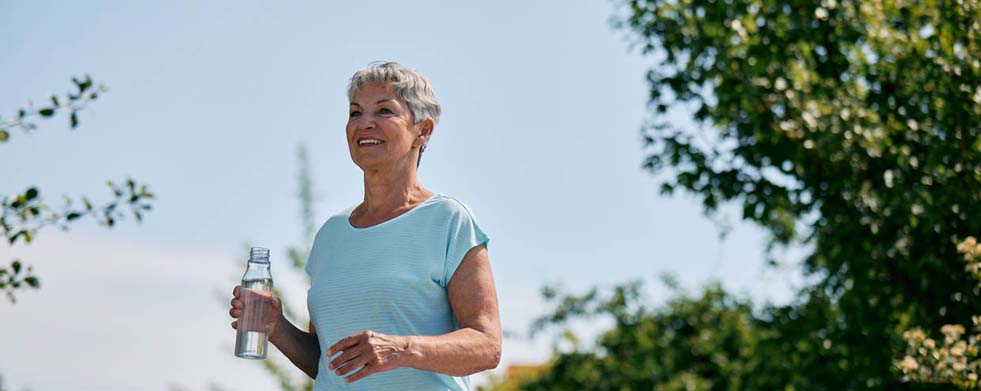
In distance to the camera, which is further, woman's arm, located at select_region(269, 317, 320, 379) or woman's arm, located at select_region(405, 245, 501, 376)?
woman's arm, located at select_region(269, 317, 320, 379)

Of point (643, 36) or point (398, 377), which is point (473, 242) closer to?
point (398, 377)

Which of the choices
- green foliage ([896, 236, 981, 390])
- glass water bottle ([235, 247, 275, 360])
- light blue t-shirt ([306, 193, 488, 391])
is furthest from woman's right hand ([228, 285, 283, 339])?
green foliage ([896, 236, 981, 390])

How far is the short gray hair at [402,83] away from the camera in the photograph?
271 cm

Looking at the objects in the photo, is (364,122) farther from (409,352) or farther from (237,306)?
(409,352)

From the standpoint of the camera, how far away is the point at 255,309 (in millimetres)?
2729

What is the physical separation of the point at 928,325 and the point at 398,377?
220 inches

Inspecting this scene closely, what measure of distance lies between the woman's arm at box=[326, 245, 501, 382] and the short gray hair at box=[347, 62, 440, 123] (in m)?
0.37

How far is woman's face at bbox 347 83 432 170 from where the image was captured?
8.81 ft

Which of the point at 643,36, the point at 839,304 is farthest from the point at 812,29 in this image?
the point at 839,304

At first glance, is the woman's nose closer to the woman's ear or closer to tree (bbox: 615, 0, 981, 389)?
the woman's ear

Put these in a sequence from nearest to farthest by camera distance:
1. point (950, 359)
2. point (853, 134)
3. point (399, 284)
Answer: point (399, 284), point (950, 359), point (853, 134)

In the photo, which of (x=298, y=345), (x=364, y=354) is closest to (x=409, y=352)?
(x=364, y=354)

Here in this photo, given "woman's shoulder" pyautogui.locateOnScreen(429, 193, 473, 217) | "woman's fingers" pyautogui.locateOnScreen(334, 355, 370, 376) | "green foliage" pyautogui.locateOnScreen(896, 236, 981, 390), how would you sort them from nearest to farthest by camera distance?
"woman's fingers" pyautogui.locateOnScreen(334, 355, 370, 376) → "woman's shoulder" pyautogui.locateOnScreen(429, 193, 473, 217) → "green foliage" pyautogui.locateOnScreen(896, 236, 981, 390)

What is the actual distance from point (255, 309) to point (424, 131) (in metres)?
0.56
